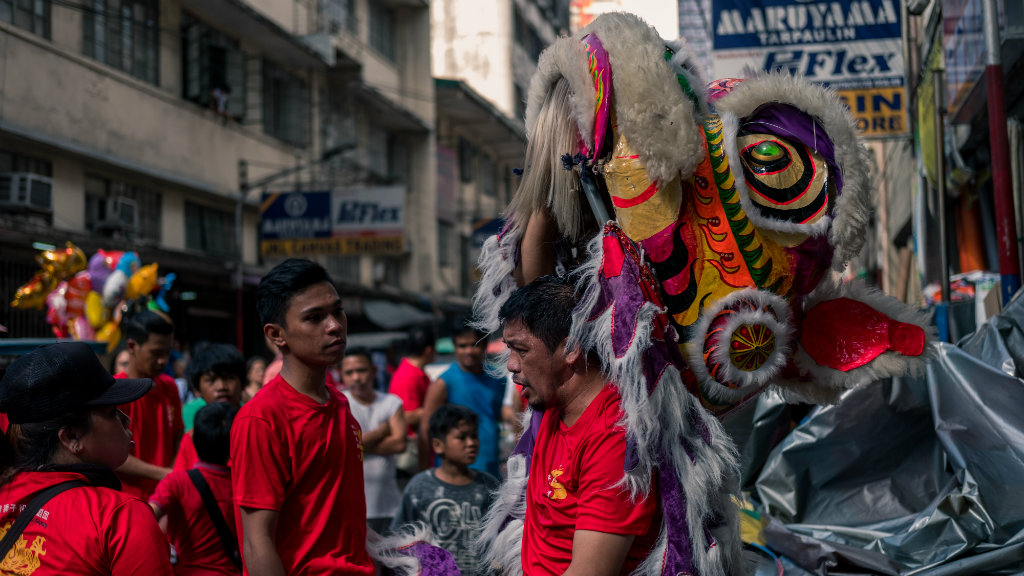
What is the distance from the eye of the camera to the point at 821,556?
3.71 metres

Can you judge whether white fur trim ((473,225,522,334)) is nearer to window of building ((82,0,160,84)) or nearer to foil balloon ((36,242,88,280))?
foil balloon ((36,242,88,280))

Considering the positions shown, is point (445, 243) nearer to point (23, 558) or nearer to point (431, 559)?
point (431, 559)

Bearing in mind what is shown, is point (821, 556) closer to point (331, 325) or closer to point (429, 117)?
point (331, 325)

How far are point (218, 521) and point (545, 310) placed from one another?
77.2 inches

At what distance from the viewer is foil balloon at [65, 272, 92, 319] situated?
30.6 feet

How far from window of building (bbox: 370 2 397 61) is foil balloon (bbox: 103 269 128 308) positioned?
58.5ft

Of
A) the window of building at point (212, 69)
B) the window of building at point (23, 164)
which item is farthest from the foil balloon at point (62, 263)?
the window of building at point (212, 69)

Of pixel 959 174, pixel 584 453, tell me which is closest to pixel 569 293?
pixel 584 453

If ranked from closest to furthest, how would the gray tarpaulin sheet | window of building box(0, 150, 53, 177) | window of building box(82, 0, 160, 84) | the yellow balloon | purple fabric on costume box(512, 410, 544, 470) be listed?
purple fabric on costume box(512, 410, 544, 470) < the gray tarpaulin sheet < the yellow balloon < window of building box(0, 150, 53, 177) < window of building box(82, 0, 160, 84)

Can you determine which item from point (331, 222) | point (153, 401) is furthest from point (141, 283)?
point (331, 222)

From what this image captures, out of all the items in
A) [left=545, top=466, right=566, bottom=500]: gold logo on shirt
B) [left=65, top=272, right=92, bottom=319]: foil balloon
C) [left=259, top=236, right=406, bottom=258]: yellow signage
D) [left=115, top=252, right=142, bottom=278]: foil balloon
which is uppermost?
[left=259, top=236, right=406, bottom=258]: yellow signage

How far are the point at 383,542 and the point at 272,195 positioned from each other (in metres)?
15.8

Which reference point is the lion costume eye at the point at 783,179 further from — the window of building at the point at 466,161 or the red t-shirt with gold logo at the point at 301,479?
the window of building at the point at 466,161

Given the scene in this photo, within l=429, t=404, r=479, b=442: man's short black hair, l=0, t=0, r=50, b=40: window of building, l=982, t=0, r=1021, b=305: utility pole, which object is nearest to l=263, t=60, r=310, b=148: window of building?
l=0, t=0, r=50, b=40: window of building
